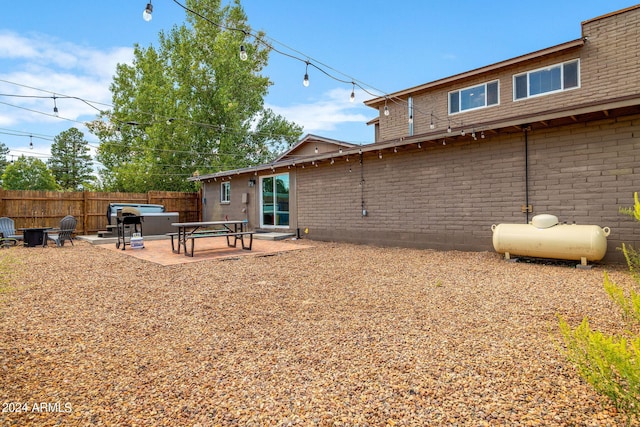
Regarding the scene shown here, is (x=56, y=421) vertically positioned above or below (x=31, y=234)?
below

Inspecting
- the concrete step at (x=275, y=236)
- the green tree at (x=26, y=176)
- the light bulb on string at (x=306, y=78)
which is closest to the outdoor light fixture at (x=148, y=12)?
the light bulb on string at (x=306, y=78)

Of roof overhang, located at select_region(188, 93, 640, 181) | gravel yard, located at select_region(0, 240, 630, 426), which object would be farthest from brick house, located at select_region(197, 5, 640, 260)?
gravel yard, located at select_region(0, 240, 630, 426)

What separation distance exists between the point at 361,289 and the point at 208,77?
863 inches

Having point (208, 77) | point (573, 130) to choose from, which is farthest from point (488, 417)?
point (208, 77)

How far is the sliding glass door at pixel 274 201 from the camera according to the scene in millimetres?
12461

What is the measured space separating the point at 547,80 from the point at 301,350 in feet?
35.8

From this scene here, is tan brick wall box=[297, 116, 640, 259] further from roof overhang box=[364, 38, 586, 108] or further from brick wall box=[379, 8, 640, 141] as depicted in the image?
roof overhang box=[364, 38, 586, 108]

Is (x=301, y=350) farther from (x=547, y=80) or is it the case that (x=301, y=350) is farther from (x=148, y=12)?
(x=547, y=80)

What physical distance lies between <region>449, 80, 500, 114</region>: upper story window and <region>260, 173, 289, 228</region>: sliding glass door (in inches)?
251

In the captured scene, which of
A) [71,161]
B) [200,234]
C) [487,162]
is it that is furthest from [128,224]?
[71,161]

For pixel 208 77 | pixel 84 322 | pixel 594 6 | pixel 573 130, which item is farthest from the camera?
pixel 208 77

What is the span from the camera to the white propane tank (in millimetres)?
5582

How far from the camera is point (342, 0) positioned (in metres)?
11.7

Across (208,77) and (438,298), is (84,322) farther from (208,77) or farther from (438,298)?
(208,77)
